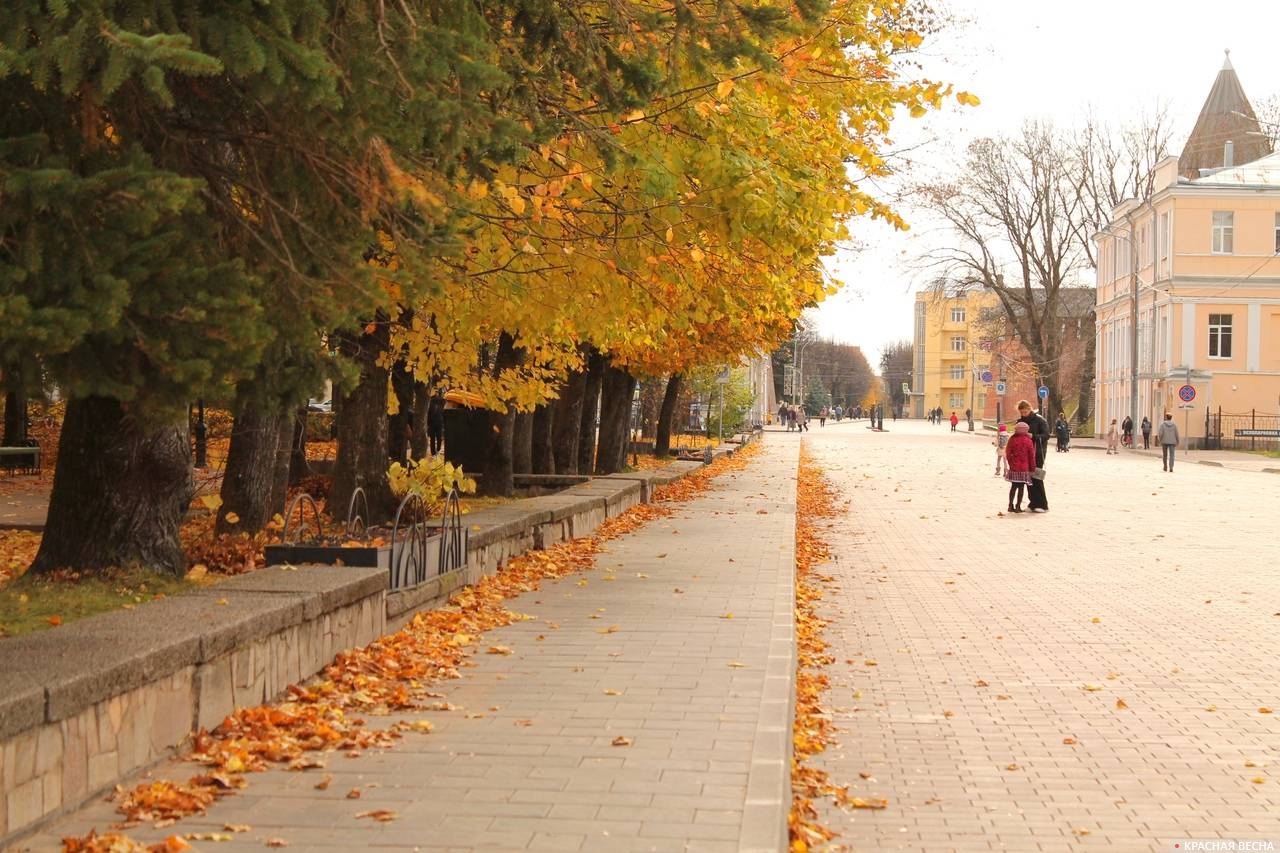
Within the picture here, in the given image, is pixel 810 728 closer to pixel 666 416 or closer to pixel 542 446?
pixel 542 446

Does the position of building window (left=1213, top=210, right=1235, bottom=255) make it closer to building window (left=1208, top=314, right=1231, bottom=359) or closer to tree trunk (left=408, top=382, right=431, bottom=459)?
building window (left=1208, top=314, right=1231, bottom=359)

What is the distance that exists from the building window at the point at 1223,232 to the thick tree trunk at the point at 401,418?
178ft

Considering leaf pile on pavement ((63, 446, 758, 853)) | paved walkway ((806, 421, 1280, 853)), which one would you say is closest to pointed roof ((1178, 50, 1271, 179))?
paved walkway ((806, 421, 1280, 853))

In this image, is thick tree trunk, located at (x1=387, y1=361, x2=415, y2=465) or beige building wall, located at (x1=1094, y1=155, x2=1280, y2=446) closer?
thick tree trunk, located at (x1=387, y1=361, x2=415, y2=465)

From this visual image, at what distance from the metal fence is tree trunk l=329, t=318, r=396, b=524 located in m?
52.1

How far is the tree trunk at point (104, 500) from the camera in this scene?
8906 millimetres

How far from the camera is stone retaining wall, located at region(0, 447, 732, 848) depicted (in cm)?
477

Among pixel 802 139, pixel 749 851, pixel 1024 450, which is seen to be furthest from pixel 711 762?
pixel 1024 450

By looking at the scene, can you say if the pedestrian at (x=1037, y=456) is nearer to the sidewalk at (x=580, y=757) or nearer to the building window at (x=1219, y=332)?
the sidewalk at (x=580, y=757)

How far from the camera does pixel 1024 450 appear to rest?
2430 centimetres

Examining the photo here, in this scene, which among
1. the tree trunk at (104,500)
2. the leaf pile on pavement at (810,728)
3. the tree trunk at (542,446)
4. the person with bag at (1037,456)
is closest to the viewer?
the leaf pile on pavement at (810,728)

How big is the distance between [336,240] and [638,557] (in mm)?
7818

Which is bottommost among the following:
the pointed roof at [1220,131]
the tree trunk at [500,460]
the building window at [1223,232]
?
the tree trunk at [500,460]

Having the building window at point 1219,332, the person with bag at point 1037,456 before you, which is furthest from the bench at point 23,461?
the building window at point 1219,332
